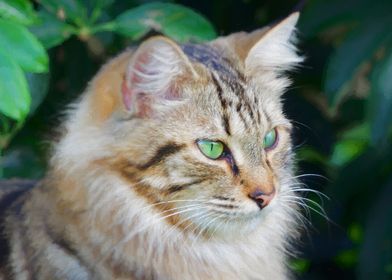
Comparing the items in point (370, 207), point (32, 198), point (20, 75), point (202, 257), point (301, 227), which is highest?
point (20, 75)

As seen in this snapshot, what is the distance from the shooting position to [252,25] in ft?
10.7

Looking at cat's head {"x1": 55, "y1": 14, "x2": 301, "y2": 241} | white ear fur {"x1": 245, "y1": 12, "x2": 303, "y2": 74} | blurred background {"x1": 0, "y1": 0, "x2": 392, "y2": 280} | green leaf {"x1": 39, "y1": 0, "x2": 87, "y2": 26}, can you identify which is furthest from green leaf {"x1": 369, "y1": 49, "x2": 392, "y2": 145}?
green leaf {"x1": 39, "y1": 0, "x2": 87, "y2": 26}

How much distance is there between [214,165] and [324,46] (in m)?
1.27

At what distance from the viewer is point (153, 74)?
216 cm

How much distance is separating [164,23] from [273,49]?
0.97 ft

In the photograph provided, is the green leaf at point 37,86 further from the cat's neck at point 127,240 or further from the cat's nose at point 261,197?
the cat's nose at point 261,197

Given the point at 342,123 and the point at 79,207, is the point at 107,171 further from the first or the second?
the point at 342,123

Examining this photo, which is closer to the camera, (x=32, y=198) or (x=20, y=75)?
(x=20, y=75)

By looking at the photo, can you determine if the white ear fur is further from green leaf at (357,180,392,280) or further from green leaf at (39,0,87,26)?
green leaf at (357,180,392,280)

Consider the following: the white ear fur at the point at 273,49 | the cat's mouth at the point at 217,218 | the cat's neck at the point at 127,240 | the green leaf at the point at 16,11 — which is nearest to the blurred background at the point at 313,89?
the green leaf at the point at 16,11

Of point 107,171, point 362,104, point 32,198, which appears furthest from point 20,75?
point 362,104

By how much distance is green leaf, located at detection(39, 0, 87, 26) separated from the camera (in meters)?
2.35

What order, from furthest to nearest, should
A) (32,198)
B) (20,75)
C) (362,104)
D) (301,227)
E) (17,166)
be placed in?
1. (362,104)
2. (17,166)
3. (301,227)
4. (32,198)
5. (20,75)

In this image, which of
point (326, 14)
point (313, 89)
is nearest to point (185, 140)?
point (326, 14)
